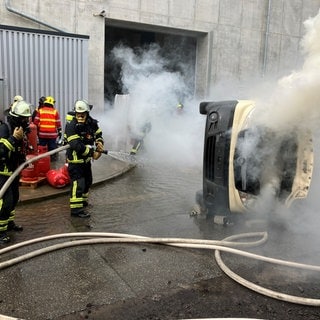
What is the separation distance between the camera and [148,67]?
13.4m

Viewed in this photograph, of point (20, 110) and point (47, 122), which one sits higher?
point (20, 110)

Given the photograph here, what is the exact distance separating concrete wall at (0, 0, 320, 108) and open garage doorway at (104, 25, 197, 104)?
16.0 inches

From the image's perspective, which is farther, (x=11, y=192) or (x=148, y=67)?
(x=148, y=67)

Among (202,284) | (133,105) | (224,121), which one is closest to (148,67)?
(133,105)

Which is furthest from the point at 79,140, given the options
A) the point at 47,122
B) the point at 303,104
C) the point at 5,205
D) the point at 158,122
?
the point at 158,122

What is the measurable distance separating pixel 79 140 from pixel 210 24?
35.8ft

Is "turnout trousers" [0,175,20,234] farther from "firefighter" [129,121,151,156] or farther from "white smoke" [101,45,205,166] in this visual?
"firefighter" [129,121,151,156]

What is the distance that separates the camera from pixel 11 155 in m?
4.38

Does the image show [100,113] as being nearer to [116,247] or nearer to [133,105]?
[133,105]

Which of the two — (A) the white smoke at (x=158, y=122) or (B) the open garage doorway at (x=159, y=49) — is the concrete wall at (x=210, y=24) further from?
(A) the white smoke at (x=158, y=122)

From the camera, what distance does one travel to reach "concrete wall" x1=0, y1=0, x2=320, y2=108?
1207cm

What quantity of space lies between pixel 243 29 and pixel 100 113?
678 centimetres

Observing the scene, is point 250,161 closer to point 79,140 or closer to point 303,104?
point 303,104

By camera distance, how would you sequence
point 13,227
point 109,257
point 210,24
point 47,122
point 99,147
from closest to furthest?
1. point 109,257
2. point 13,227
3. point 99,147
4. point 47,122
5. point 210,24
